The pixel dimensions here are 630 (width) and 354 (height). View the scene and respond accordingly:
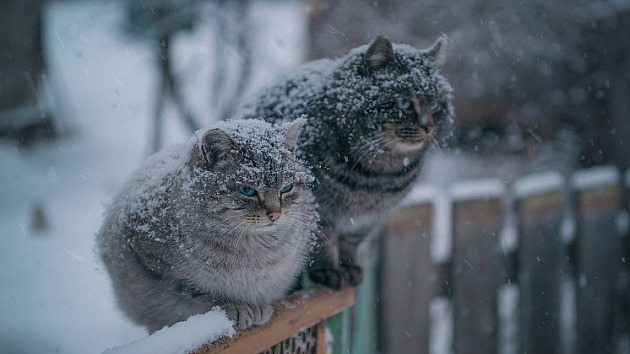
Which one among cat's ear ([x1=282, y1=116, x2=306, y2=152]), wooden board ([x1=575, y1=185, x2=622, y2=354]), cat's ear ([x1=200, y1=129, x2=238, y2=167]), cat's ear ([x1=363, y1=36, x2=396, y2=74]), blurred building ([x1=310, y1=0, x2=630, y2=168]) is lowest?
wooden board ([x1=575, y1=185, x2=622, y2=354])

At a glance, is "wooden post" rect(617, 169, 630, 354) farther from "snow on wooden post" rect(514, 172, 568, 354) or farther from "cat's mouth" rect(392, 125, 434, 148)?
"cat's mouth" rect(392, 125, 434, 148)

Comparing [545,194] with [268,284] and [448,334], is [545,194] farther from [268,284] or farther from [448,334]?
[268,284]

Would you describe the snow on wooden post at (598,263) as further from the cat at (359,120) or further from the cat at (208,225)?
the cat at (208,225)

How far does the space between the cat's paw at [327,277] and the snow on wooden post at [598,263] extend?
190 centimetres

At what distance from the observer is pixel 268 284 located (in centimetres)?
94

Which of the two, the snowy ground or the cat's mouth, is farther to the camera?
the snowy ground

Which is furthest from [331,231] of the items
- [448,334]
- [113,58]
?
[113,58]

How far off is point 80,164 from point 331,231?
199 centimetres

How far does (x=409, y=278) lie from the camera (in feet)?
6.05

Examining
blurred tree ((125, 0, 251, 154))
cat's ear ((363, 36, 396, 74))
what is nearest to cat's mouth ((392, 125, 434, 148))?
cat's ear ((363, 36, 396, 74))

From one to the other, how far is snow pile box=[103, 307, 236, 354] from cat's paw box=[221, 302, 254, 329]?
0.02m

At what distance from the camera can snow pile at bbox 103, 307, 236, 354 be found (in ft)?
2.08

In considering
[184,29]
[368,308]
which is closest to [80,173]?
[184,29]

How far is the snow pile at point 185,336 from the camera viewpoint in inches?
24.9
